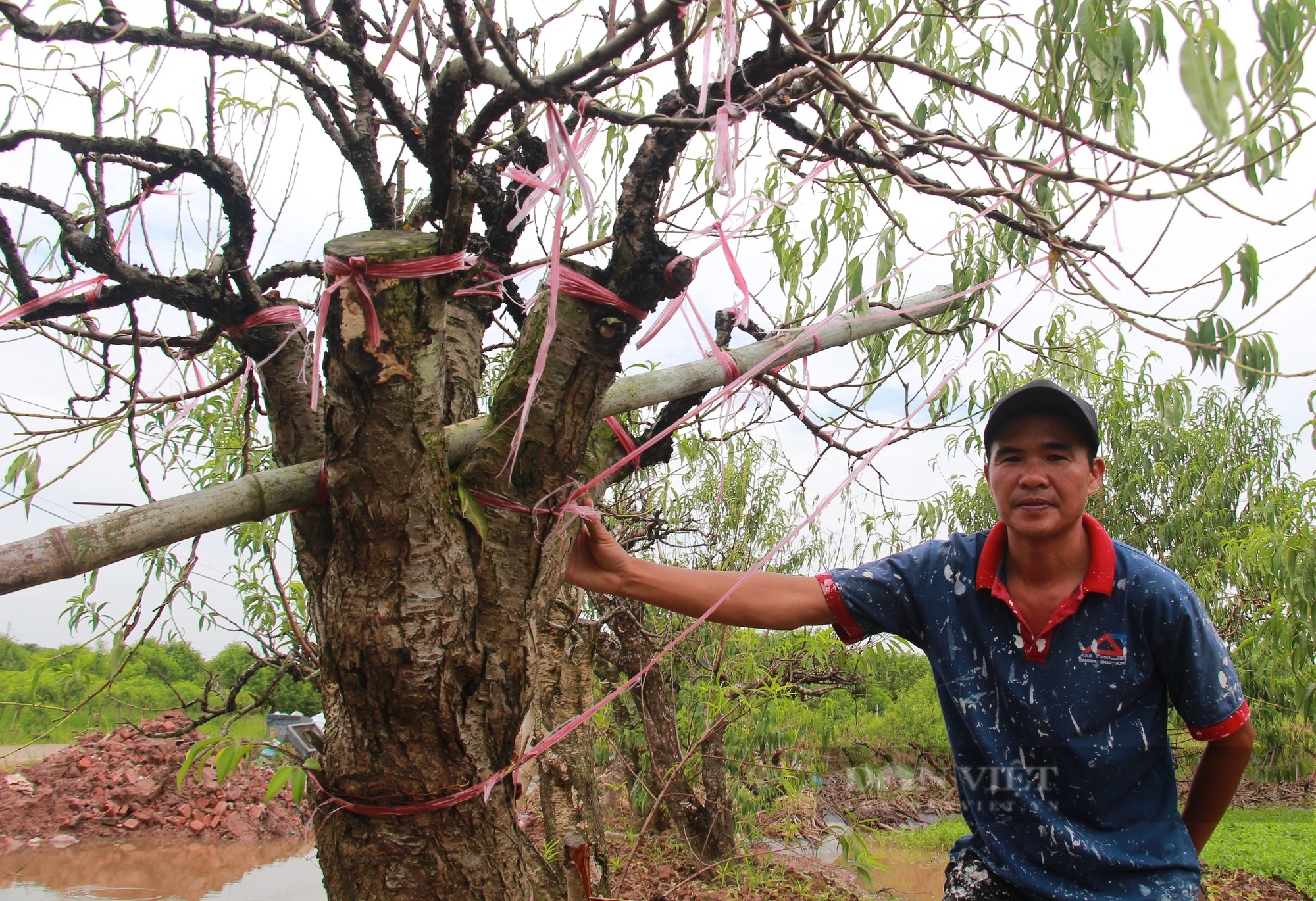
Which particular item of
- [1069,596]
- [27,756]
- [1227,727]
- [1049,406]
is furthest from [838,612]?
[27,756]

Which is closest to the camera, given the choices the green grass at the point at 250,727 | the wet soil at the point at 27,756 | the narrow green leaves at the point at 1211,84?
the narrow green leaves at the point at 1211,84

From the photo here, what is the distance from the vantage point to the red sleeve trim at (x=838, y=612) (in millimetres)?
1620

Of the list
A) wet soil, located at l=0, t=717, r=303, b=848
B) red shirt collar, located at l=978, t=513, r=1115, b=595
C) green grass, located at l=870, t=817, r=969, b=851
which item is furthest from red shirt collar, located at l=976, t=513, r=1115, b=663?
wet soil, located at l=0, t=717, r=303, b=848

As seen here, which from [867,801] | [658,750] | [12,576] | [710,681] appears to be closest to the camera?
[12,576]

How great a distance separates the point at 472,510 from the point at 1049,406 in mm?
1082

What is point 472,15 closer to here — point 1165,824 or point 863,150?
point 863,150

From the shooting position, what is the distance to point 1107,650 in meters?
1.42

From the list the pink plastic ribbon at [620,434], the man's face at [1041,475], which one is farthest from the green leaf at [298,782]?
the man's face at [1041,475]

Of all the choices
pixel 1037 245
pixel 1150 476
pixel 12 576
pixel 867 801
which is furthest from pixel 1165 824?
pixel 1150 476

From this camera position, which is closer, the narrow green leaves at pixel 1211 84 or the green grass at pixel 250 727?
the narrow green leaves at pixel 1211 84

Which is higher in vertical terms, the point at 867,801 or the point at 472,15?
the point at 472,15

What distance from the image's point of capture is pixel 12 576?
0.89 metres

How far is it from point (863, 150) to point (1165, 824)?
1269 millimetres

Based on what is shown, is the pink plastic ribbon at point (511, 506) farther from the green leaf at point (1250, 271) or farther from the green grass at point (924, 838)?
the green grass at point (924, 838)
